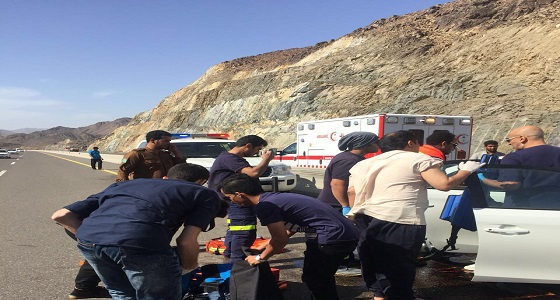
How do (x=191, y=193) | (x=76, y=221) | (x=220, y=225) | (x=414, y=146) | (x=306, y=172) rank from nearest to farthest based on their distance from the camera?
(x=191, y=193) < (x=76, y=221) < (x=414, y=146) < (x=220, y=225) < (x=306, y=172)

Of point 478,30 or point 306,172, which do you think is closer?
point 306,172

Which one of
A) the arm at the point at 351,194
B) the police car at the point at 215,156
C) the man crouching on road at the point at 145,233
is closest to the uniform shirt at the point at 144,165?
the arm at the point at 351,194

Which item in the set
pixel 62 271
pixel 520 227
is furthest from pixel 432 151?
pixel 62 271

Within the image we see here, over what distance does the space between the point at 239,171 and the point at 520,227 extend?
2.68 meters

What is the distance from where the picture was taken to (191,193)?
2.51 meters

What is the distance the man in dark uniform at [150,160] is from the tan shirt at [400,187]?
3.01 m

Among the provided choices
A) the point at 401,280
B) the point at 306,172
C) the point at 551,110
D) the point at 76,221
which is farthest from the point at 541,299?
the point at 551,110

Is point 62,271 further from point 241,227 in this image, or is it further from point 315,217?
point 315,217

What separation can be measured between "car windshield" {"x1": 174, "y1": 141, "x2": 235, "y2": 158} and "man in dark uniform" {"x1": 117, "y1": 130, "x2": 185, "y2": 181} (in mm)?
5558

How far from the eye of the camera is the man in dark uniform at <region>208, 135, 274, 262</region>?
427 cm

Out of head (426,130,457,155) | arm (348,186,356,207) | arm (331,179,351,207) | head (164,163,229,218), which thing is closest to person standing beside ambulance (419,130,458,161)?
head (426,130,457,155)

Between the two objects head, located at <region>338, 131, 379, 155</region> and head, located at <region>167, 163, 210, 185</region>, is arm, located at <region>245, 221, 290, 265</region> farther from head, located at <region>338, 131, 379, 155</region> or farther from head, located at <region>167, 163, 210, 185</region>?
head, located at <region>338, 131, 379, 155</region>

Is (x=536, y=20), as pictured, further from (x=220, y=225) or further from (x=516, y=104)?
(x=220, y=225)

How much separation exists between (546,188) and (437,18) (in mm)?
39223
